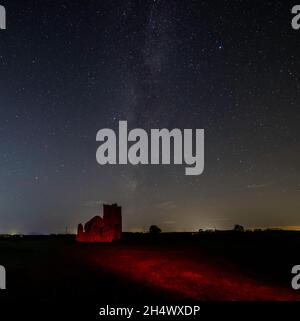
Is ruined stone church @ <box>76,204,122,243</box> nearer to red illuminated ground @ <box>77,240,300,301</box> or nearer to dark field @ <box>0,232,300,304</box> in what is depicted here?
dark field @ <box>0,232,300,304</box>

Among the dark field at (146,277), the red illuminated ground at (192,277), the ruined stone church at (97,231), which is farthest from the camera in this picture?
the ruined stone church at (97,231)

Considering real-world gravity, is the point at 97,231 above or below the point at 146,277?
above

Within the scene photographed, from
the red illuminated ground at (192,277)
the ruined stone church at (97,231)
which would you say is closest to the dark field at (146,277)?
the red illuminated ground at (192,277)

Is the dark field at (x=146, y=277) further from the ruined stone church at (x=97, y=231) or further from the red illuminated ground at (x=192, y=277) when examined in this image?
the ruined stone church at (x=97, y=231)

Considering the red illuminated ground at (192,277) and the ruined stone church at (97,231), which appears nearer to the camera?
the red illuminated ground at (192,277)

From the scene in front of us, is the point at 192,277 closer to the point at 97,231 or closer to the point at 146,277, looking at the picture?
the point at 146,277

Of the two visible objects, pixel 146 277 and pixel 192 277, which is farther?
pixel 192 277

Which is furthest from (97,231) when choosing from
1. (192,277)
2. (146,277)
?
(192,277)

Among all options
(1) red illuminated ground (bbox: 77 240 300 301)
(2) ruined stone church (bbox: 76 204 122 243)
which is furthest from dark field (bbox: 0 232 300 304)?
(2) ruined stone church (bbox: 76 204 122 243)

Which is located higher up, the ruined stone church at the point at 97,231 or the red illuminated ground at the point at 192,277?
the ruined stone church at the point at 97,231

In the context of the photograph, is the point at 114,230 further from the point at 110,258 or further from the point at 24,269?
the point at 24,269
